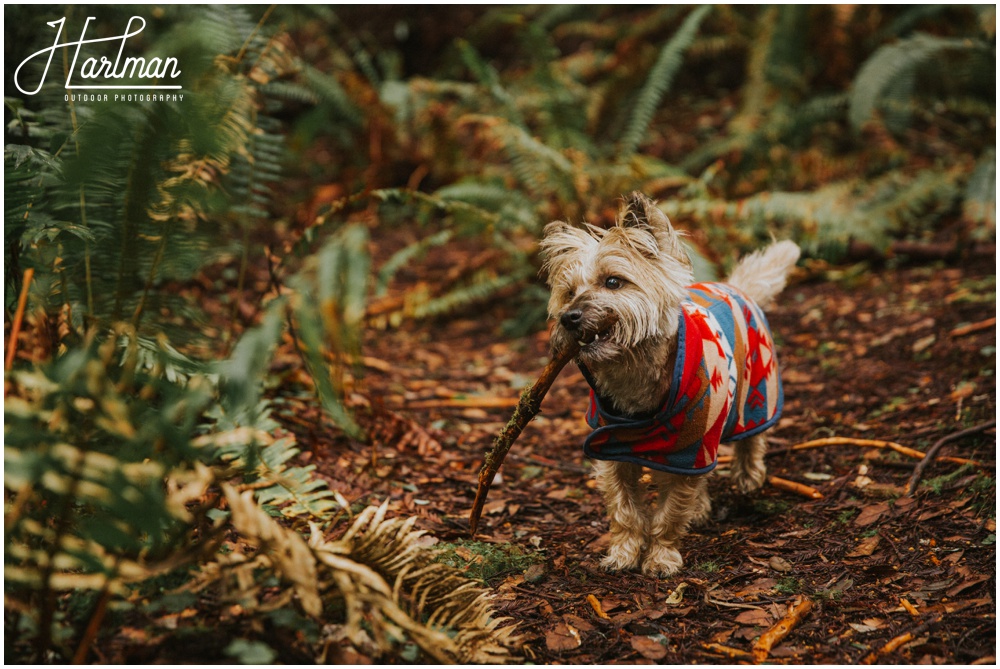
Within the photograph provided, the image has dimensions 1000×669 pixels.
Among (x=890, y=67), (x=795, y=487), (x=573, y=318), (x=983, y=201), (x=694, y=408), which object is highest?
(x=890, y=67)

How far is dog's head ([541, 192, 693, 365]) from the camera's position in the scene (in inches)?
140

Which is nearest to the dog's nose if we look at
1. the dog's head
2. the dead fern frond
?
the dog's head

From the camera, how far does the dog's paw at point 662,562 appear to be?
3773 millimetres

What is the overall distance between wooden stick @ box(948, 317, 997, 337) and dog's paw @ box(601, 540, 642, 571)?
3424 mm

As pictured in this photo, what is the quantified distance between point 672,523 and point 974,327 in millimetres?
3358

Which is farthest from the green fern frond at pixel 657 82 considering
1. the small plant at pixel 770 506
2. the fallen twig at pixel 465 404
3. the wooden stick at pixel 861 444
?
the small plant at pixel 770 506

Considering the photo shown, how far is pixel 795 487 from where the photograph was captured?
4.48 metres

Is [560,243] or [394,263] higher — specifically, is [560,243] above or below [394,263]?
below

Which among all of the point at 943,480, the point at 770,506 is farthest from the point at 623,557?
the point at 943,480

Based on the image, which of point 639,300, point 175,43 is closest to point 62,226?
point 175,43

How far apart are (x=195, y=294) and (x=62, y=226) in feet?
13.3

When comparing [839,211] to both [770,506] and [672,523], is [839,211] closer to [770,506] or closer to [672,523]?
[770,506]

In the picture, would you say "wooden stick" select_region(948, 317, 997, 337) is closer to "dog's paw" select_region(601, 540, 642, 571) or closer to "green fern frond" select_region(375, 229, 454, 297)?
"dog's paw" select_region(601, 540, 642, 571)

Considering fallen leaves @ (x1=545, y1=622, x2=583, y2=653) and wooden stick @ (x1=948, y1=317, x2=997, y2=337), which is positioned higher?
wooden stick @ (x1=948, y1=317, x2=997, y2=337)
